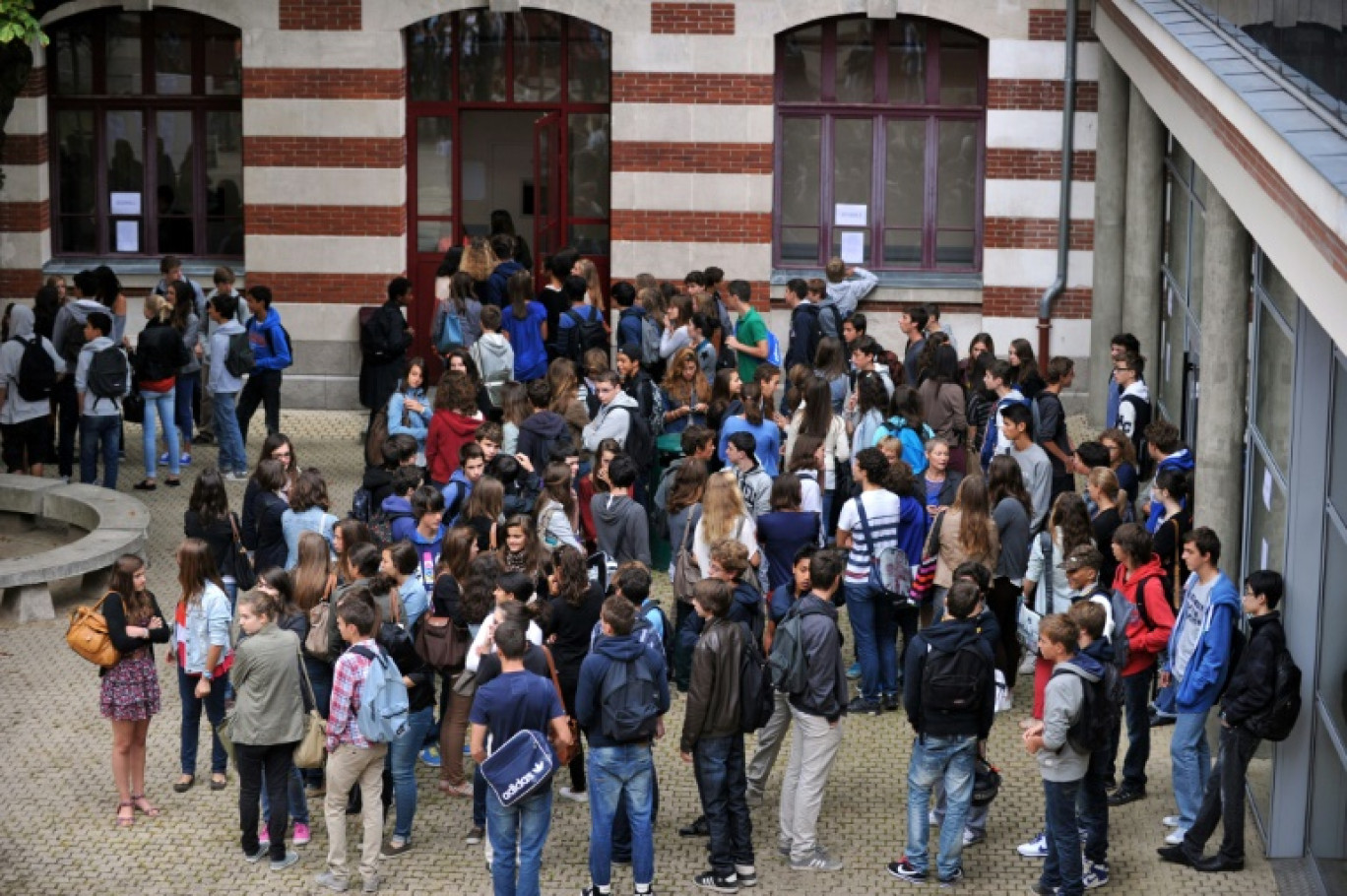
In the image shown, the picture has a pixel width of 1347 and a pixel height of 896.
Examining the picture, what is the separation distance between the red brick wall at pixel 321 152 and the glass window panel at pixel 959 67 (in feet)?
18.8

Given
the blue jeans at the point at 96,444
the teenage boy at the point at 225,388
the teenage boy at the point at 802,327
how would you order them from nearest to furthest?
the blue jeans at the point at 96,444 → the teenage boy at the point at 802,327 → the teenage boy at the point at 225,388

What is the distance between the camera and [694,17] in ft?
73.4

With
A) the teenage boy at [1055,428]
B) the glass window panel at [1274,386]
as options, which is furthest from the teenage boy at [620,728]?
the teenage boy at [1055,428]

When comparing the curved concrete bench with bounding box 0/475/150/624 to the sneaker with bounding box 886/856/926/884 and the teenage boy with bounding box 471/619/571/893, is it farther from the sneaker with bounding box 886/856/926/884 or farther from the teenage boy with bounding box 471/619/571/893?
the sneaker with bounding box 886/856/926/884

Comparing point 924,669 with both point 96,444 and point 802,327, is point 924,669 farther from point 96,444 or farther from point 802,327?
point 96,444

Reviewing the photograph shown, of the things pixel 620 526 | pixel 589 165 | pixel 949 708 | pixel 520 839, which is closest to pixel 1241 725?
pixel 949 708

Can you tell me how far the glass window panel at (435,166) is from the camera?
915 inches

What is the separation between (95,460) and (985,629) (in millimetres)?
9711

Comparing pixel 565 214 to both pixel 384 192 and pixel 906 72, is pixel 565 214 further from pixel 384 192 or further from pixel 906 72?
pixel 906 72

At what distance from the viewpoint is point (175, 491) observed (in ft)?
64.4

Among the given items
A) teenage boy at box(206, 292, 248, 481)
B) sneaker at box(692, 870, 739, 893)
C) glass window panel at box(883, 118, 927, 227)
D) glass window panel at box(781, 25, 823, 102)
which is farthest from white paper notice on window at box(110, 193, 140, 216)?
sneaker at box(692, 870, 739, 893)

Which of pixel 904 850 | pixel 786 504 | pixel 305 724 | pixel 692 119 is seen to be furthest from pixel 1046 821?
pixel 692 119

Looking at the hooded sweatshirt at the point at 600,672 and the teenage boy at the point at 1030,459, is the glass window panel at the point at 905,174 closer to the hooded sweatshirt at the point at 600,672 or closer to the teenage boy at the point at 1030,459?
the teenage boy at the point at 1030,459

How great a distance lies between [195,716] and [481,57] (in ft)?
38.6
